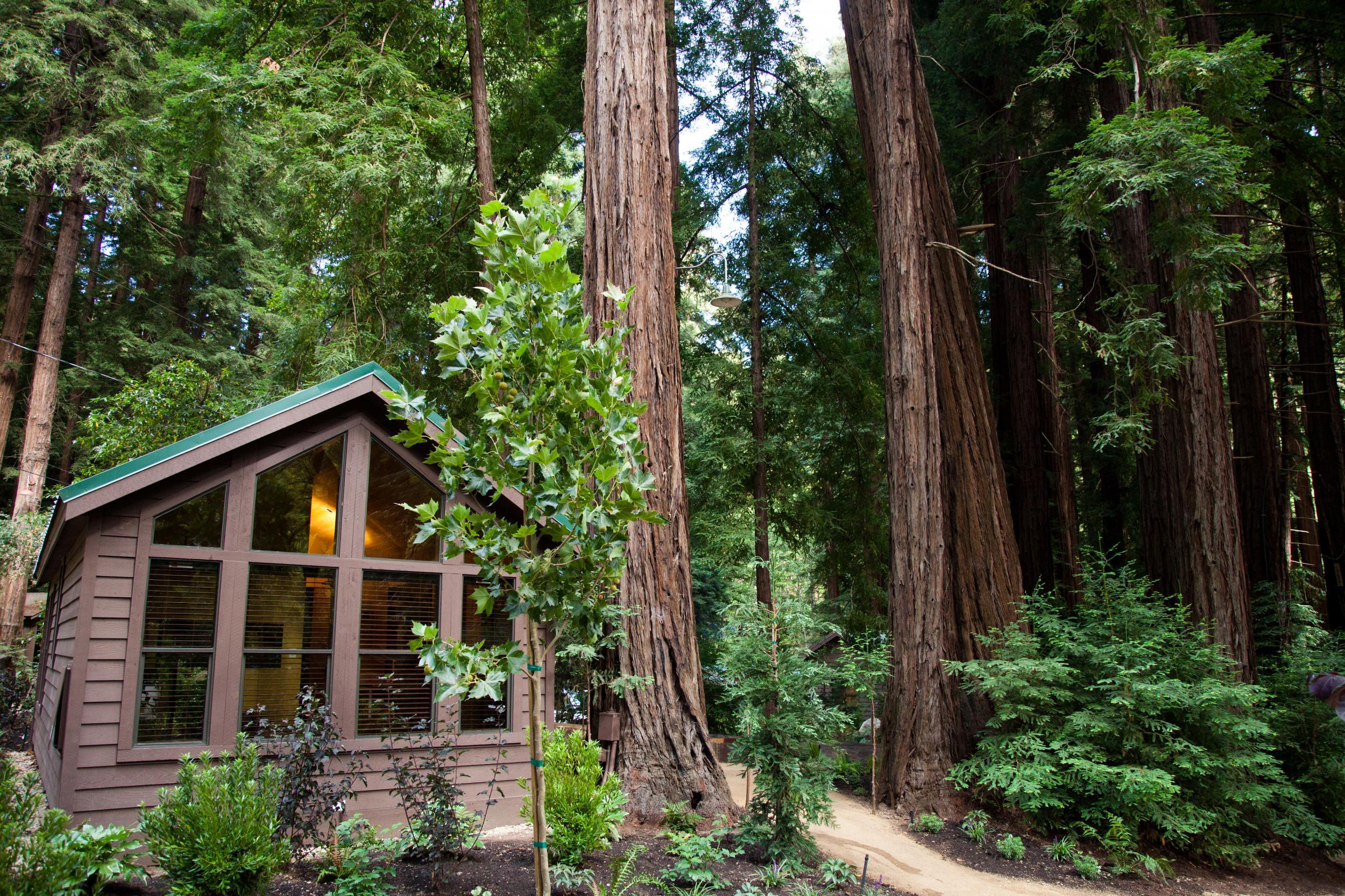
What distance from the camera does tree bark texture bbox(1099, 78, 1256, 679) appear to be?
24.4ft

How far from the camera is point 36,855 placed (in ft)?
10.6

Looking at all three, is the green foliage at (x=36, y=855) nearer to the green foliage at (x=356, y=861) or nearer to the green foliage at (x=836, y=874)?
the green foliage at (x=356, y=861)

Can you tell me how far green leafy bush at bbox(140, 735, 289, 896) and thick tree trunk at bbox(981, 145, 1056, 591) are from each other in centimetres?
1128

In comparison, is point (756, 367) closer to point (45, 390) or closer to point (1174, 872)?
point (1174, 872)

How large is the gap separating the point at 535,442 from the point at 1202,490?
756 cm

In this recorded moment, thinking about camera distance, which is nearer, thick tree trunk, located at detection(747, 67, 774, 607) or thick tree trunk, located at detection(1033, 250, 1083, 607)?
thick tree trunk, located at detection(747, 67, 774, 607)

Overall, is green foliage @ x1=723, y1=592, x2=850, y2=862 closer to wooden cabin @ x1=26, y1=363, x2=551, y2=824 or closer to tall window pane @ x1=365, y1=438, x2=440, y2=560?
wooden cabin @ x1=26, y1=363, x2=551, y2=824

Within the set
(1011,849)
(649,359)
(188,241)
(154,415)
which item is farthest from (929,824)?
(188,241)

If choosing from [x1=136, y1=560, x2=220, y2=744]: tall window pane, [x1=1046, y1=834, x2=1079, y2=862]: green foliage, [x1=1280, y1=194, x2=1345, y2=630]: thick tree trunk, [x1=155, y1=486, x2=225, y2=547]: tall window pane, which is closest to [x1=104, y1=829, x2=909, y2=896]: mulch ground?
[x1=136, y1=560, x2=220, y2=744]: tall window pane

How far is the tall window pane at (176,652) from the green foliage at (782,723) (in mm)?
3777

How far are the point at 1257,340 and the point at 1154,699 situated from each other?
26.0 ft

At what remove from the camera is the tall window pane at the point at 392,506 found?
6.22 metres

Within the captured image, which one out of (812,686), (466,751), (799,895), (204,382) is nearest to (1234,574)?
(812,686)

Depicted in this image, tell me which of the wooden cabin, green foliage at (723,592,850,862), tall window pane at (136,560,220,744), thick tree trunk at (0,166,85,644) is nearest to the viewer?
green foliage at (723,592,850,862)
